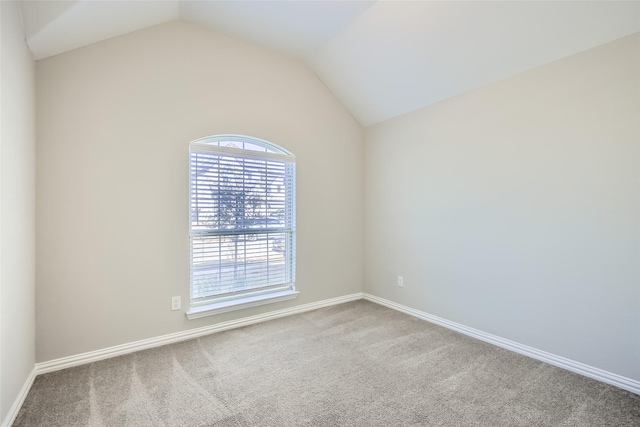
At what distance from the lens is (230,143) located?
3.03 metres

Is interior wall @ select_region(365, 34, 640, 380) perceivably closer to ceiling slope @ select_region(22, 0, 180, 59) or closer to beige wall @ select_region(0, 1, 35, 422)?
ceiling slope @ select_region(22, 0, 180, 59)

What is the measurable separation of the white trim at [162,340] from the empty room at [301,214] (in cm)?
1

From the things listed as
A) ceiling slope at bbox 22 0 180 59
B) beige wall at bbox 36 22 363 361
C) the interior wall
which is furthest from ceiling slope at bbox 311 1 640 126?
ceiling slope at bbox 22 0 180 59

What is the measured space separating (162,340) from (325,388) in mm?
1572

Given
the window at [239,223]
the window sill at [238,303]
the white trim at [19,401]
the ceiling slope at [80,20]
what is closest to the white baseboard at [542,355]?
the window sill at [238,303]

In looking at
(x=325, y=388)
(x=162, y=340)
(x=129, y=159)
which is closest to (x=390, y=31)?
(x=129, y=159)

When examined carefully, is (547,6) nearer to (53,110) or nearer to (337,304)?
(337,304)

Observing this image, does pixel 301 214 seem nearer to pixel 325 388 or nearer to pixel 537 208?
pixel 325 388

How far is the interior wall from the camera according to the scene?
6.51 ft

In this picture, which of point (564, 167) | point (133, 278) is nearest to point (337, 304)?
point (133, 278)

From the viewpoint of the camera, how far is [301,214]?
345 centimetres

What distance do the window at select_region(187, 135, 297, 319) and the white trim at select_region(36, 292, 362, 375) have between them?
161mm

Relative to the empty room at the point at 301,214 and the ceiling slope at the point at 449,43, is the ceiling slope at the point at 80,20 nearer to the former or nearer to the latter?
the empty room at the point at 301,214

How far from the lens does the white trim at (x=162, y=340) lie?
7.28 ft
